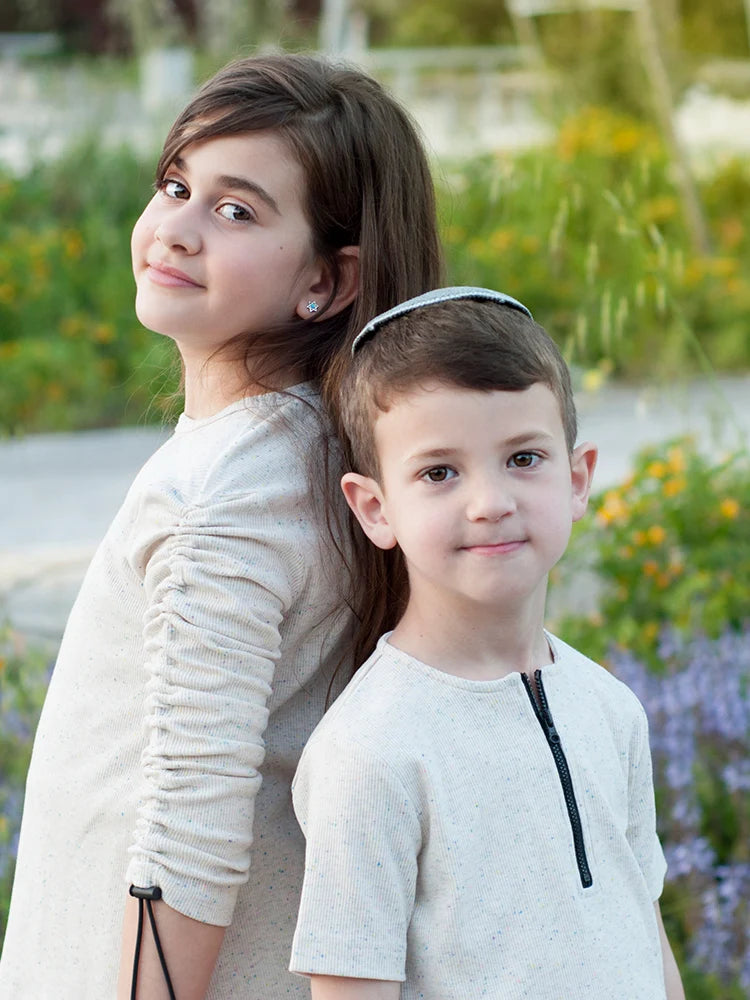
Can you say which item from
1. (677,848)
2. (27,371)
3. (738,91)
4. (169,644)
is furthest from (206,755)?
(738,91)

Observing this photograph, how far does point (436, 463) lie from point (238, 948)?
56cm

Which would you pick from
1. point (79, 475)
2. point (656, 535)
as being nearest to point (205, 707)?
point (656, 535)

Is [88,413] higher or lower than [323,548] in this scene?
higher

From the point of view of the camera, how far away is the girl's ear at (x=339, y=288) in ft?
5.16

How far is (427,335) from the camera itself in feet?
4.38

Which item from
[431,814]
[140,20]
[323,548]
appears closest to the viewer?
[431,814]

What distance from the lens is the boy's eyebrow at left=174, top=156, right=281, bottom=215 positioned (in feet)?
4.92

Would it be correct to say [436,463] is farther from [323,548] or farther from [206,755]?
[206,755]

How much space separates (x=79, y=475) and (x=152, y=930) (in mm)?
4763

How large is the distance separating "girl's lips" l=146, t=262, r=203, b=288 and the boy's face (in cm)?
32

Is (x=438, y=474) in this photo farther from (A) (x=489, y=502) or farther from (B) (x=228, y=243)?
(B) (x=228, y=243)

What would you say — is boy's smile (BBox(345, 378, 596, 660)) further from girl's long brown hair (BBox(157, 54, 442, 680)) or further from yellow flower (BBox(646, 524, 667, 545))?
yellow flower (BBox(646, 524, 667, 545))

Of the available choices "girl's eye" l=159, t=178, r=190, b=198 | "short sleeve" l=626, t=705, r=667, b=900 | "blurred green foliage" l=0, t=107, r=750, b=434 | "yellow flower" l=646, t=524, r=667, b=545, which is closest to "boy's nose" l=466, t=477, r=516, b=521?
"short sleeve" l=626, t=705, r=667, b=900

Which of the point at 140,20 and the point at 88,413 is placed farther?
the point at 140,20
